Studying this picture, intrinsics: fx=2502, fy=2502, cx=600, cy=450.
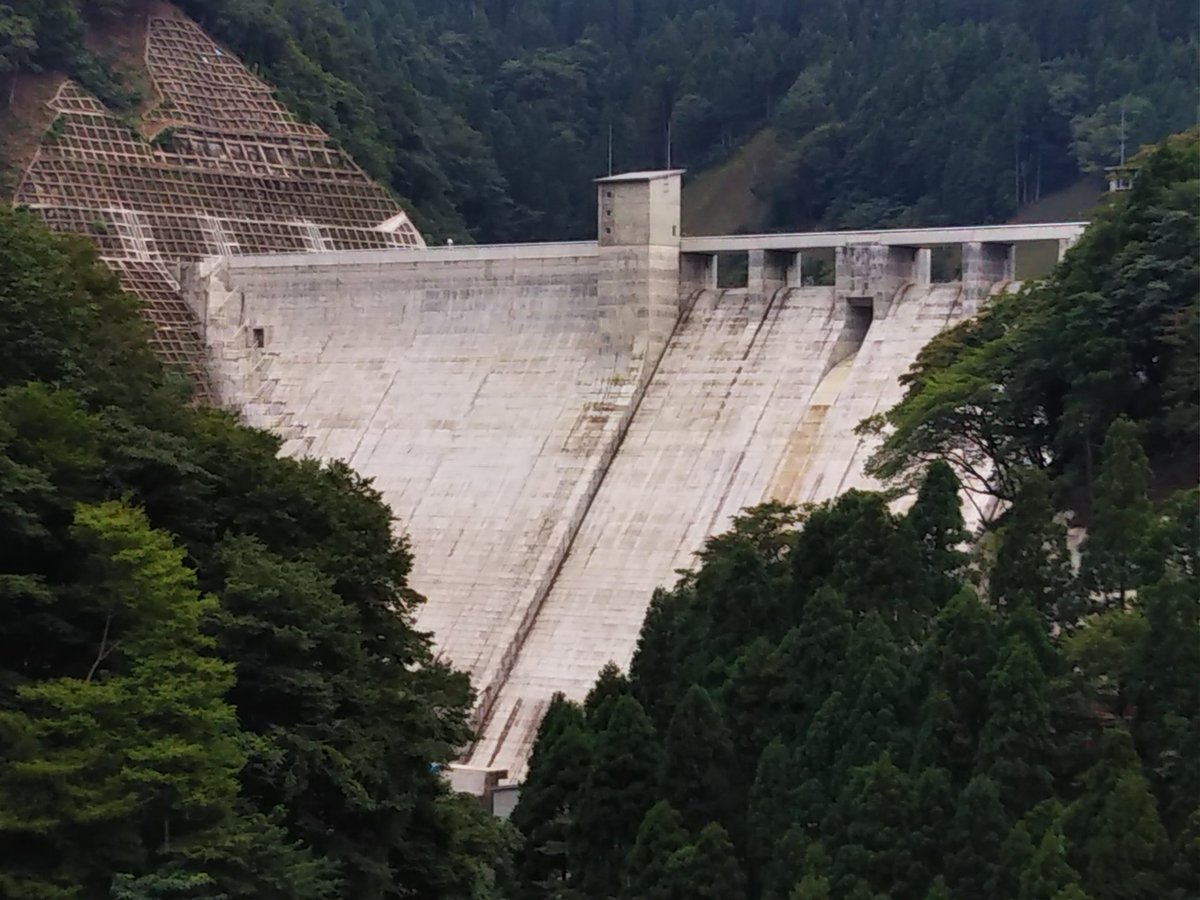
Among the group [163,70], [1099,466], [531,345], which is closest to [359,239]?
[163,70]

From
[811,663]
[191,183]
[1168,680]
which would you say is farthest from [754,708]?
[191,183]

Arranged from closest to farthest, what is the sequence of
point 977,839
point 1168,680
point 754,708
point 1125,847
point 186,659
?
point 1125,847
point 977,839
point 186,659
point 1168,680
point 754,708

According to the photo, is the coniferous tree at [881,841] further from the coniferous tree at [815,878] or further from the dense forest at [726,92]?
the dense forest at [726,92]

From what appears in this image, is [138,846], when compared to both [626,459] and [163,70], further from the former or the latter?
[163,70]

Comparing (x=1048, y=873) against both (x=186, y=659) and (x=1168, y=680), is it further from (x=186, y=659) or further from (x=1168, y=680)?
(x=186, y=659)

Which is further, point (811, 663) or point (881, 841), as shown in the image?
point (811, 663)

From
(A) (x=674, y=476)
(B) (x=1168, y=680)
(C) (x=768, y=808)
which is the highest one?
(A) (x=674, y=476)
